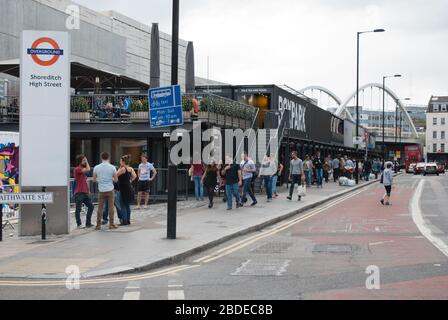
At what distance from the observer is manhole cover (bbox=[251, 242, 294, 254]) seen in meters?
12.7

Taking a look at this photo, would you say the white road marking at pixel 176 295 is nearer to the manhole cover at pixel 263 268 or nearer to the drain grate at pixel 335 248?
the manhole cover at pixel 263 268

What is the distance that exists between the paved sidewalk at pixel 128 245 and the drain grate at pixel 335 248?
2185 mm

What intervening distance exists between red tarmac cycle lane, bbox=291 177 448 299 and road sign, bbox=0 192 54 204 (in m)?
5.70

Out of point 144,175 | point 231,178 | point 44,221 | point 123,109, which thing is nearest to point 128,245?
point 44,221

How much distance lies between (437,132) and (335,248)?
144 meters

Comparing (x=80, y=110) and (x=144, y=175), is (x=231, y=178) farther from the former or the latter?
(x=80, y=110)

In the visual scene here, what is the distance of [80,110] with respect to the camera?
2691 cm

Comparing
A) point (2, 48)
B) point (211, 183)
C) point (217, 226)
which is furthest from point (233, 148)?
point (2, 48)

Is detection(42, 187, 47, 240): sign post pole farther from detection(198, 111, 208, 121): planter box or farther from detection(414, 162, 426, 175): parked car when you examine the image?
detection(414, 162, 426, 175): parked car

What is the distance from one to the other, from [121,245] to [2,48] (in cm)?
2620

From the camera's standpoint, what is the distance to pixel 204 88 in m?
36.8

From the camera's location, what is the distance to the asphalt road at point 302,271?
8352 millimetres

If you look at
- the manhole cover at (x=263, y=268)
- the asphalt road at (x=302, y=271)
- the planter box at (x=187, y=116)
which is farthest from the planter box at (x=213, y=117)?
the manhole cover at (x=263, y=268)

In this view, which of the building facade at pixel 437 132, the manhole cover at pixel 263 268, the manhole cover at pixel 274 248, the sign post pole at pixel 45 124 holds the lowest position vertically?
the manhole cover at pixel 274 248
